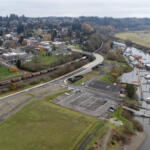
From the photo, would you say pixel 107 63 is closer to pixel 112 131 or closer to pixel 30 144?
pixel 112 131

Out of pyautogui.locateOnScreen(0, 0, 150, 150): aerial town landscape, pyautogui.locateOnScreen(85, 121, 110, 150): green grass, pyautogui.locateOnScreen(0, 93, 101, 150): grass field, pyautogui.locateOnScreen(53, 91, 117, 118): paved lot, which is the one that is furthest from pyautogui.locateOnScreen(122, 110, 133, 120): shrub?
pyautogui.locateOnScreen(0, 93, 101, 150): grass field

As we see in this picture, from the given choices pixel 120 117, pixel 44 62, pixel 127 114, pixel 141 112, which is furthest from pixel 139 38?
pixel 120 117

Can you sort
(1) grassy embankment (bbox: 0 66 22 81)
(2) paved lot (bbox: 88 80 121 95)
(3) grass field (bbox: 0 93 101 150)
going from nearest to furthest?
1. (3) grass field (bbox: 0 93 101 150)
2. (2) paved lot (bbox: 88 80 121 95)
3. (1) grassy embankment (bbox: 0 66 22 81)

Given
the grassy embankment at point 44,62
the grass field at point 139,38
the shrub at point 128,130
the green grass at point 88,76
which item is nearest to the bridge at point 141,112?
the shrub at point 128,130

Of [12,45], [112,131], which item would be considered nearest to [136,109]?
[112,131]

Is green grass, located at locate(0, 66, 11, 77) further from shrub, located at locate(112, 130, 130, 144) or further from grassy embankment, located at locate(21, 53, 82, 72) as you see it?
shrub, located at locate(112, 130, 130, 144)

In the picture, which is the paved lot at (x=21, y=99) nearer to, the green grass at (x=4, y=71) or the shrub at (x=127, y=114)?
the green grass at (x=4, y=71)

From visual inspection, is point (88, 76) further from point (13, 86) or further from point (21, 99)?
point (21, 99)
